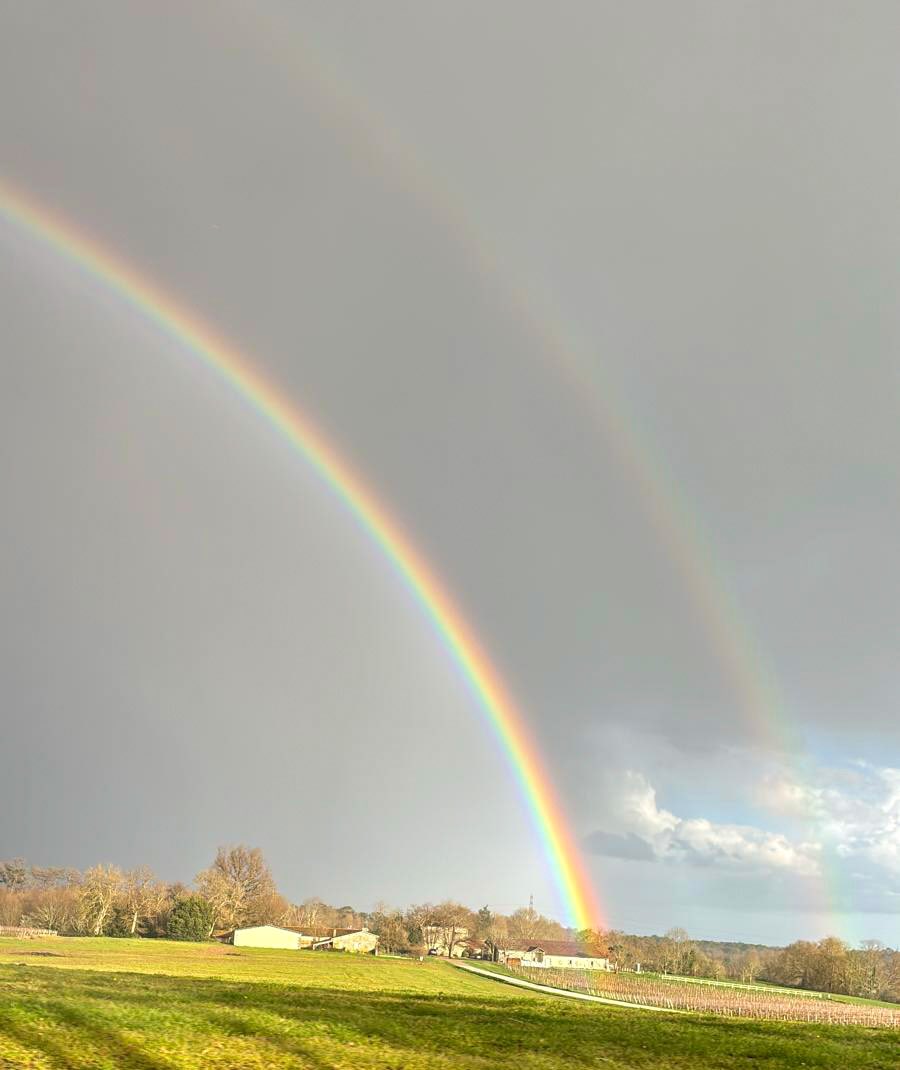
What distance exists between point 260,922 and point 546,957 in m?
53.0

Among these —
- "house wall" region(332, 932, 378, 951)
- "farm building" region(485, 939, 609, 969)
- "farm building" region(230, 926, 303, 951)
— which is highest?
"farm building" region(485, 939, 609, 969)

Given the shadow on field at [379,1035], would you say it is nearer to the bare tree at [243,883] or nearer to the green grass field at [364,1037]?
the green grass field at [364,1037]

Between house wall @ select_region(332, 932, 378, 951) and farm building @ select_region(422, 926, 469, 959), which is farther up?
farm building @ select_region(422, 926, 469, 959)

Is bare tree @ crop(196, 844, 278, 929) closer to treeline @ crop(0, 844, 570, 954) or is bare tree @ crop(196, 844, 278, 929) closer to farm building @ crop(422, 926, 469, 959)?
treeline @ crop(0, 844, 570, 954)

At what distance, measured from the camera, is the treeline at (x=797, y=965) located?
128m

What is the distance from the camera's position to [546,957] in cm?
16150

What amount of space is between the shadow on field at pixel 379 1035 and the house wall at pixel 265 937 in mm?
109307

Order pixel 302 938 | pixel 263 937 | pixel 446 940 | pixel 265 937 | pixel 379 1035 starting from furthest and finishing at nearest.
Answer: pixel 446 940, pixel 302 938, pixel 265 937, pixel 263 937, pixel 379 1035

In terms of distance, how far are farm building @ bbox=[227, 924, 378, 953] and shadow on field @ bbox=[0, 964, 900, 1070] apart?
11019 centimetres

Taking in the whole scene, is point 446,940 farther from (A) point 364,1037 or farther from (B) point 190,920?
(A) point 364,1037

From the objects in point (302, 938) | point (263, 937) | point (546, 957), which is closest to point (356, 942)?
point (302, 938)

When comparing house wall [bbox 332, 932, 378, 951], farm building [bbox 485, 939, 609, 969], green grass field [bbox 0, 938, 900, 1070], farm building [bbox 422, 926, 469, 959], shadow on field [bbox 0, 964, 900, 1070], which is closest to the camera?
green grass field [bbox 0, 938, 900, 1070]

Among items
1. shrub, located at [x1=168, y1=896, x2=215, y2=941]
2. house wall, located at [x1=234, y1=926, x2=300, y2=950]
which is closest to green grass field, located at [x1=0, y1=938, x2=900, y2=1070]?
shrub, located at [x1=168, y1=896, x2=215, y2=941]

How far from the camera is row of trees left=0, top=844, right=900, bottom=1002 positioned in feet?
417
